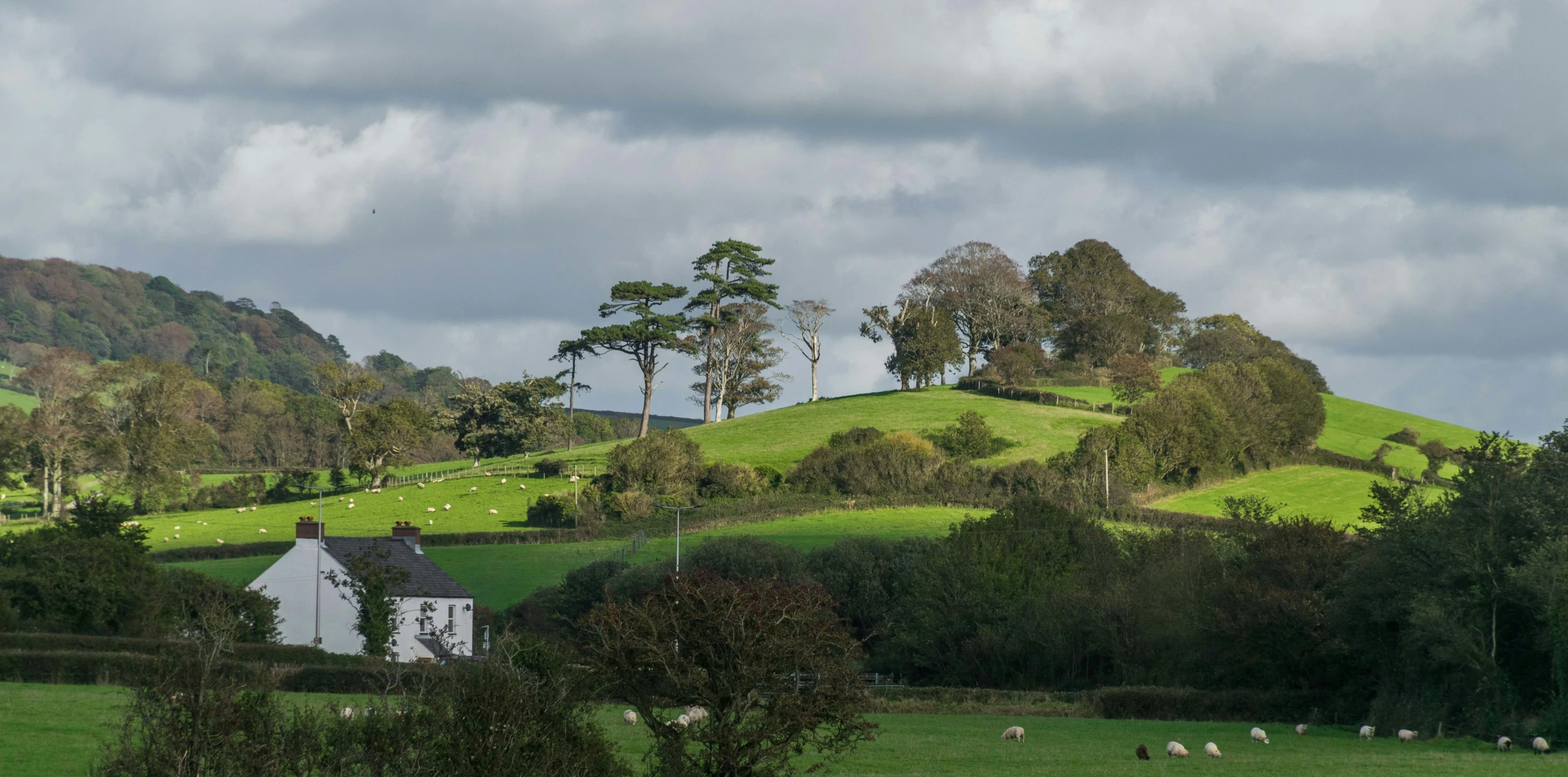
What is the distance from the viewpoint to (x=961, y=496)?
267 feet

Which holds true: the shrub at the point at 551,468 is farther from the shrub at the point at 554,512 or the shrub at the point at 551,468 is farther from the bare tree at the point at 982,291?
the bare tree at the point at 982,291

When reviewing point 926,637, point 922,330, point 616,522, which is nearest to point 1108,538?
point 926,637

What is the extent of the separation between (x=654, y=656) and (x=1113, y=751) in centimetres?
1452

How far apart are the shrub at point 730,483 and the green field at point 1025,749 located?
49.2 meters

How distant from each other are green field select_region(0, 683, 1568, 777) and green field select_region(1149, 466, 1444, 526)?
49724mm

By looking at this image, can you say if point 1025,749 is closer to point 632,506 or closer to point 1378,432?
point 632,506

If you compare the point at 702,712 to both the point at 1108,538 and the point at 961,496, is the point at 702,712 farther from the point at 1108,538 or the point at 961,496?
the point at 961,496

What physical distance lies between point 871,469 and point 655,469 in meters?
13.4

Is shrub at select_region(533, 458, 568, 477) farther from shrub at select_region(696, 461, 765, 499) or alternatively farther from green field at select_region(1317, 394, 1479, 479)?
green field at select_region(1317, 394, 1479, 479)

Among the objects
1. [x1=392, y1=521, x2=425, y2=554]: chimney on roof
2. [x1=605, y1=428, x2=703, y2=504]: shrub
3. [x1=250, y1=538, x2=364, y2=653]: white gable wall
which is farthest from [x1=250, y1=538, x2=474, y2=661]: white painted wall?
[x1=605, y1=428, x2=703, y2=504]: shrub

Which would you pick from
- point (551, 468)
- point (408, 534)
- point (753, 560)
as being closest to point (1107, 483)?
point (753, 560)

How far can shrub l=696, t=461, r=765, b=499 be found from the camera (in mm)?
83500

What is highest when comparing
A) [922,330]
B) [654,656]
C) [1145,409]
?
[922,330]

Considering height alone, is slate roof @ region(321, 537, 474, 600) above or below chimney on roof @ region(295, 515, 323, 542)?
below
